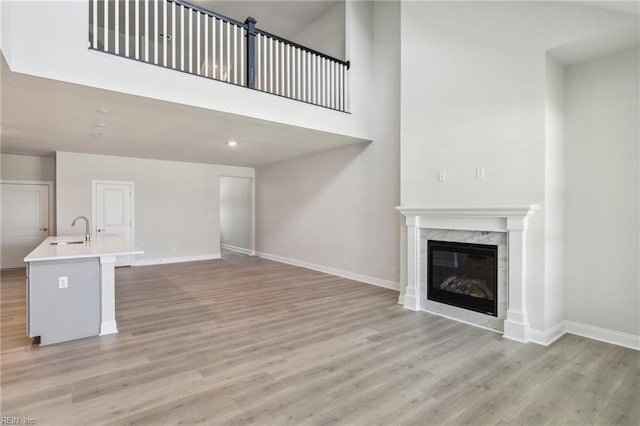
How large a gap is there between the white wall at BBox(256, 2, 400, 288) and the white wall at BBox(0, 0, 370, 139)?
6.64 feet

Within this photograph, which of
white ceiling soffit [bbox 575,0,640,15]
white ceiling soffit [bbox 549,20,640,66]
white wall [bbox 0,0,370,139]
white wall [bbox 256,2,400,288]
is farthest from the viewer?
white wall [bbox 256,2,400,288]

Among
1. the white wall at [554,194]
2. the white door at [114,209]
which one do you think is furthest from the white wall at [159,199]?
the white wall at [554,194]

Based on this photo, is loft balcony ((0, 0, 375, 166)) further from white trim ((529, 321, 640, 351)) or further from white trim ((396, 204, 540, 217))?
white trim ((529, 321, 640, 351))

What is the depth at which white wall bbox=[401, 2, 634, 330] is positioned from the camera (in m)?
3.36

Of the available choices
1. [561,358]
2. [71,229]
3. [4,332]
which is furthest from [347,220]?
[71,229]

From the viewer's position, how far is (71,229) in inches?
277

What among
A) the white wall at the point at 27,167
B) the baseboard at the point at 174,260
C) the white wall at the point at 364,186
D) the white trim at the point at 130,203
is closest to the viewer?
the white wall at the point at 364,186

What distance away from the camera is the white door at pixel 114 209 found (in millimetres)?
7258

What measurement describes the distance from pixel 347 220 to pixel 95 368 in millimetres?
4437

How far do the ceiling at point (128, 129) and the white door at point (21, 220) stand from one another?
0.88 meters

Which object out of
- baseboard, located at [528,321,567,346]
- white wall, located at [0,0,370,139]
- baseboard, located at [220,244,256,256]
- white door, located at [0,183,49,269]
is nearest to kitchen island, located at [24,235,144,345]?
white wall, located at [0,0,370,139]

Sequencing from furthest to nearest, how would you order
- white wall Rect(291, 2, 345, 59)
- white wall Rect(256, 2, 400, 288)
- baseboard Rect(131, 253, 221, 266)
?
baseboard Rect(131, 253, 221, 266)
white wall Rect(291, 2, 345, 59)
white wall Rect(256, 2, 400, 288)

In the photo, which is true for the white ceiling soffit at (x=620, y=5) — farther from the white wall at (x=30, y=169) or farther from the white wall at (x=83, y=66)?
the white wall at (x=30, y=169)

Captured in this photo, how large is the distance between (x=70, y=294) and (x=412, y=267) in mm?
4020
